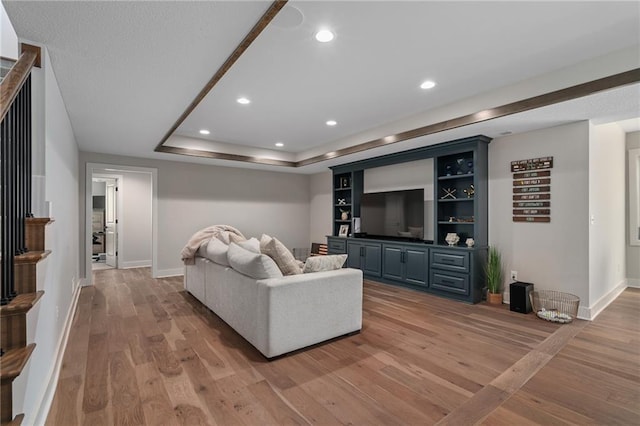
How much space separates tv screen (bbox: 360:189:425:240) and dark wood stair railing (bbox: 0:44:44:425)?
15.2ft

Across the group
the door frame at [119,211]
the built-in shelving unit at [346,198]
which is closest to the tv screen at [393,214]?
the built-in shelving unit at [346,198]

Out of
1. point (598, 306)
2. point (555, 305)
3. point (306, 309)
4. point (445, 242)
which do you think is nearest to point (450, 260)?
point (445, 242)

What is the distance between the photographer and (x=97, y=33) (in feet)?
6.31

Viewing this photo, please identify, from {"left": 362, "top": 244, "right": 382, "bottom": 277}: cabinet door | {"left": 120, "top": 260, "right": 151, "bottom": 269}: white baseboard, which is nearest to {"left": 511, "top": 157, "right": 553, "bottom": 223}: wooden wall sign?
{"left": 362, "top": 244, "right": 382, "bottom": 277}: cabinet door

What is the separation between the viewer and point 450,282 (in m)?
4.42

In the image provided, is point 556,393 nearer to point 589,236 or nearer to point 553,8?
point 589,236

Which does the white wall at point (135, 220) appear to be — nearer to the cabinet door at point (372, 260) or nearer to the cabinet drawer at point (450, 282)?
the cabinet door at point (372, 260)

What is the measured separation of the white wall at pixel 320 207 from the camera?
734 centimetres

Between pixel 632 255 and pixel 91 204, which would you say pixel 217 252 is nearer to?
pixel 91 204

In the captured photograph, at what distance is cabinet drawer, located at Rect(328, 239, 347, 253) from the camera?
6250 mm

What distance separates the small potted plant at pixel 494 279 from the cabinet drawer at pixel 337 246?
8.73 ft

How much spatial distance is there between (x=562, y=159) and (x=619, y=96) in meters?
1.04

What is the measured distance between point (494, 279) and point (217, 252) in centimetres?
362

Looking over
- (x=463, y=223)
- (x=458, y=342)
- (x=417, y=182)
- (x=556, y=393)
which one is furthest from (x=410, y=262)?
(x=556, y=393)
